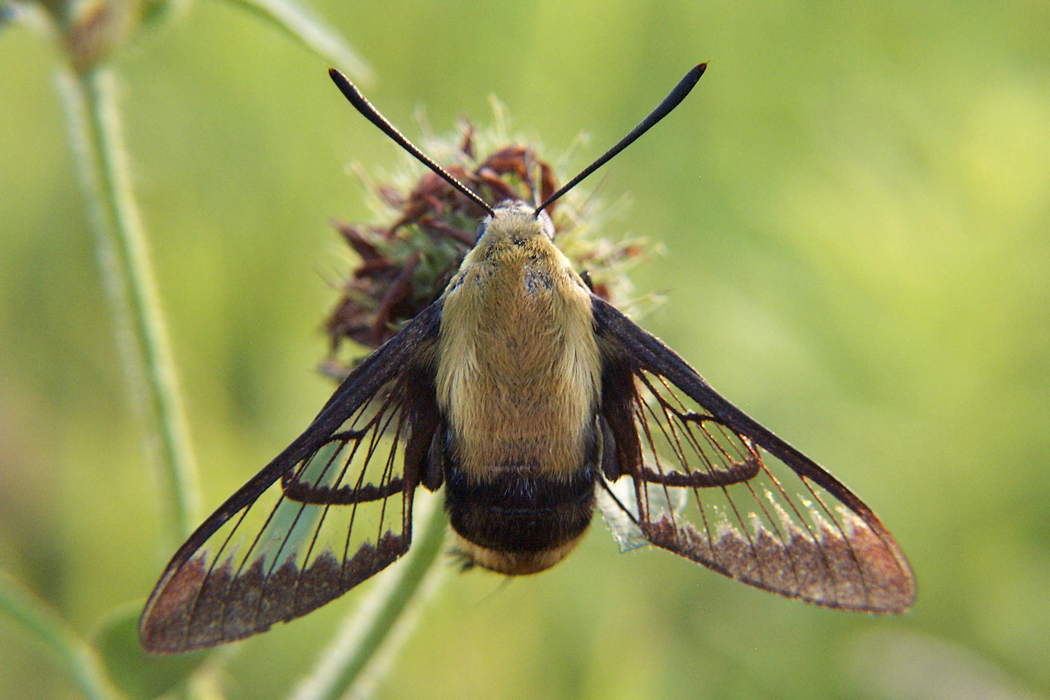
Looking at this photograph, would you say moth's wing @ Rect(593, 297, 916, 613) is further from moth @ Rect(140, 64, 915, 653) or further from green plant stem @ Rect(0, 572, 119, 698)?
green plant stem @ Rect(0, 572, 119, 698)

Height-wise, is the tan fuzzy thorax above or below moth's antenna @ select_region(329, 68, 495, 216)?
below

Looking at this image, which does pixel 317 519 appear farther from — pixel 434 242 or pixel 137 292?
pixel 137 292

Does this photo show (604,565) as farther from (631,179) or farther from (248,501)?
(248,501)

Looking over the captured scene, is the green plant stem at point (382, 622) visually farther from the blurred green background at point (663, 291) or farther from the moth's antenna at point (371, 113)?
the blurred green background at point (663, 291)

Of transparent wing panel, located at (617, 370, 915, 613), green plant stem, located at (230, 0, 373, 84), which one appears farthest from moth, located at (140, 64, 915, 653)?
green plant stem, located at (230, 0, 373, 84)

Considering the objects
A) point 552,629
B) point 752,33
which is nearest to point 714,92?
point 752,33

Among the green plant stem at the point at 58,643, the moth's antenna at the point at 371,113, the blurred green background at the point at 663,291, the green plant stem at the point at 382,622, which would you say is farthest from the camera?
the blurred green background at the point at 663,291

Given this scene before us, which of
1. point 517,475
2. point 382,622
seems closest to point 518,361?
point 517,475

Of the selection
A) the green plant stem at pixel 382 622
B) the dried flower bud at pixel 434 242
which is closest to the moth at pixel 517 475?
the green plant stem at pixel 382 622
